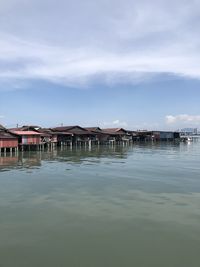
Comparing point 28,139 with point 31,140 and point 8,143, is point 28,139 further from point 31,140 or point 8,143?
point 8,143

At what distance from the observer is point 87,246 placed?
10398mm

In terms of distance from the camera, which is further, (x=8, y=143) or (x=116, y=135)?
(x=116, y=135)

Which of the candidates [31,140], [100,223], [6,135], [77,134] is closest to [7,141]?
[6,135]

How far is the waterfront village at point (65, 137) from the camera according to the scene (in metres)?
50.0

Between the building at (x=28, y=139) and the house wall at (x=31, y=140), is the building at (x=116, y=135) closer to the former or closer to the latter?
the building at (x=28, y=139)

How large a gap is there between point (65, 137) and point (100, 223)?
5564 centimetres

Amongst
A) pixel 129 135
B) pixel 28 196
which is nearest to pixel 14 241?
pixel 28 196

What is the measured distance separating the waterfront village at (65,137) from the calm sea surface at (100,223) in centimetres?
2866

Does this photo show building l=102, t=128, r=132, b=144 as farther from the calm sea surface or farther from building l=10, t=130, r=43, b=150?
the calm sea surface

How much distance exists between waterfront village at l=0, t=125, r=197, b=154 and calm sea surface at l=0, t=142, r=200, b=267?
28.7m

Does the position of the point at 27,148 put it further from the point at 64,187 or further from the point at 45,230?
the point at 45,230

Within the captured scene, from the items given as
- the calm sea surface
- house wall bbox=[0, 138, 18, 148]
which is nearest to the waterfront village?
house wall bbox=[0, 138, 18, 148]

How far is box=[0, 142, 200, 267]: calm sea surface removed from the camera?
959 centimetres

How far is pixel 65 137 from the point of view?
67.9 metres
